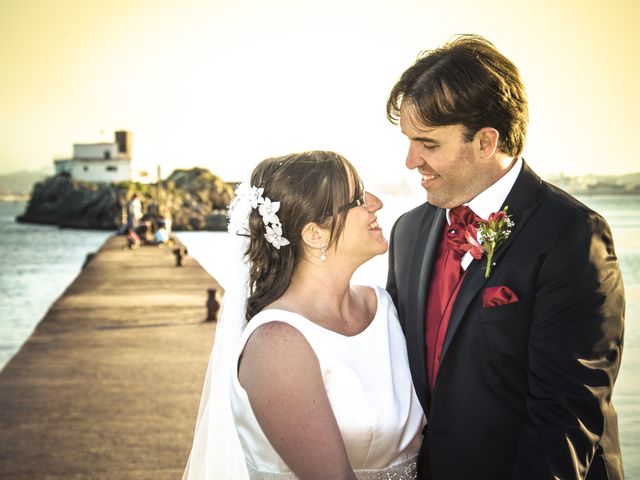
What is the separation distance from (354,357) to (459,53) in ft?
3.92

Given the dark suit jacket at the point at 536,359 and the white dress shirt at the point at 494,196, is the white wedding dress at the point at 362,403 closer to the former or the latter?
the dark suit jacket at the point at 536,359

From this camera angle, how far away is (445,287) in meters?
2.86

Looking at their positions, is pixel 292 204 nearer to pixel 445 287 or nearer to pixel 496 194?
pixel 445 287

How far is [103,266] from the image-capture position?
18641 mm

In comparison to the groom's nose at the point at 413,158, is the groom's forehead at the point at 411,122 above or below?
above

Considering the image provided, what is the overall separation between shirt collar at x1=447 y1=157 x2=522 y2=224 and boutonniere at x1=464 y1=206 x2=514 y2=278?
0.46ft

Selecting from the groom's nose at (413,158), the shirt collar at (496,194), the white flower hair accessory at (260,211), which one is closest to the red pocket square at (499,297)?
the shirt collar at (496,194)

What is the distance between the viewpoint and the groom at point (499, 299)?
8.02ft

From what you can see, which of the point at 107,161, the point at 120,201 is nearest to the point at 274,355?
the point at 120,201

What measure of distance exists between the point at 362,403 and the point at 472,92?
120 centimetres

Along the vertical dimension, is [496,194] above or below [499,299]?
above

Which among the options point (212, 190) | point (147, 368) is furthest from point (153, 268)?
point (212, 190)

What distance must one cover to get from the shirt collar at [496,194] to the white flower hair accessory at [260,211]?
2.50 ft

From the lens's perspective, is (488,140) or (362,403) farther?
(488,140)
